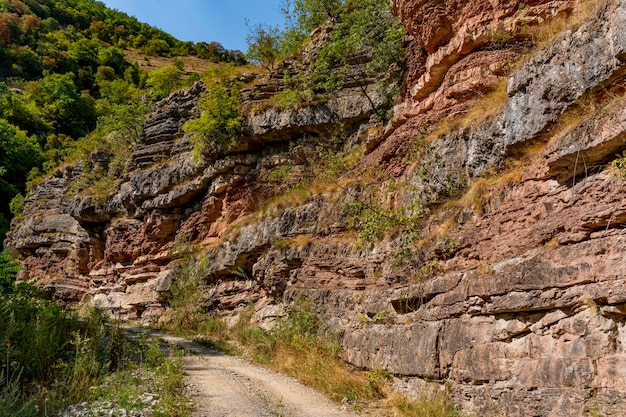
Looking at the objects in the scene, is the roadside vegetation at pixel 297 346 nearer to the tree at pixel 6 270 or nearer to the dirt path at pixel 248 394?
the dirt path at pixel 248 394

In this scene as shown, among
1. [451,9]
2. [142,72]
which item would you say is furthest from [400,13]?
[142,72]

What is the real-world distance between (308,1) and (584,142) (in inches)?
766

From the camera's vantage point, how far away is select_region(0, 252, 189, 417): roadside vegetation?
590 centimetres

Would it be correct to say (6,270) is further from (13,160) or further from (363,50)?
(13,160)

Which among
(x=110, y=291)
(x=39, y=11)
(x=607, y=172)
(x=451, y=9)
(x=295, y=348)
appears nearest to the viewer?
(x=607, y=172)

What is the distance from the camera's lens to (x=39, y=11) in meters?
71.2

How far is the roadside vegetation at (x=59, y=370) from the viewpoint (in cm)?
590

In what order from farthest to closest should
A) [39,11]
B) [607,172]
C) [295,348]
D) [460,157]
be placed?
[39,11]
[295,348]
[460,157]
[607,172]

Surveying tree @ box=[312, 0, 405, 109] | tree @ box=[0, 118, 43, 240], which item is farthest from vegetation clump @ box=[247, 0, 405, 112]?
tree @ box=[0, 118, 43, 240]

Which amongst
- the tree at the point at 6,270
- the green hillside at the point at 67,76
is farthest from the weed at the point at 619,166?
the green hillside at the point at 67,76

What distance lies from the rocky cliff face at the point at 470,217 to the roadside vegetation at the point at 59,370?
4248mm

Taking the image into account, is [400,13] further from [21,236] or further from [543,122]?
[21,236]

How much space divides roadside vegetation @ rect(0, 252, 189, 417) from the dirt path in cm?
50

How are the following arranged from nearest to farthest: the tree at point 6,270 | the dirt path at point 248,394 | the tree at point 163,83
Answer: the dirt path at point 248,394, the tree at point 6,270, the tree at point 163,83
